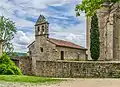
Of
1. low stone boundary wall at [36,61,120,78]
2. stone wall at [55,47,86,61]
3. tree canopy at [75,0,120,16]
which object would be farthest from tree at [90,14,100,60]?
tree canopy at [75,0,120,16]

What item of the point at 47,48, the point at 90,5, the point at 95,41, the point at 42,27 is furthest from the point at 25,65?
the point at 90,5

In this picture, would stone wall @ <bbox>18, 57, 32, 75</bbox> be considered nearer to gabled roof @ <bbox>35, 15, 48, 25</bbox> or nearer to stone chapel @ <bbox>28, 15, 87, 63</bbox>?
stone chapel @ <bbox>28, 15, 87, 63</bbox>

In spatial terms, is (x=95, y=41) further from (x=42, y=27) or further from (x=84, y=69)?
(x=84, y=69)

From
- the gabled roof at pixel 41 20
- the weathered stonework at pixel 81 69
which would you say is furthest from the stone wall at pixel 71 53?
the weathered stonework at pixel 81 69

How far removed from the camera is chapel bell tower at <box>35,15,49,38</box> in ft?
139

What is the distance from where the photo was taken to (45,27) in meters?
42.5

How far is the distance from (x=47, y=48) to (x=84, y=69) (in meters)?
11.5

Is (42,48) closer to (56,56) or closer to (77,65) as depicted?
(56,56)

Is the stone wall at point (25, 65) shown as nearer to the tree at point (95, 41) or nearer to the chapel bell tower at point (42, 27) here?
the chapel bell tower at point (42, 27)

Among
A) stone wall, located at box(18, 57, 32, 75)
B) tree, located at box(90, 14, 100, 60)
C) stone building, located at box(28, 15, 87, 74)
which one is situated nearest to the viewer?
tree, located at box(90, 14, 100, 60)

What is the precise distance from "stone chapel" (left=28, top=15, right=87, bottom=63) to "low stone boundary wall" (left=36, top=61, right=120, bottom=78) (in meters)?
6.12

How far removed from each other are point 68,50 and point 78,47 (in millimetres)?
2725

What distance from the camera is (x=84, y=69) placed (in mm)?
31656


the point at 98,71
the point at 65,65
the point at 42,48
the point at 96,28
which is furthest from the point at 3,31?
the point at 98,71
